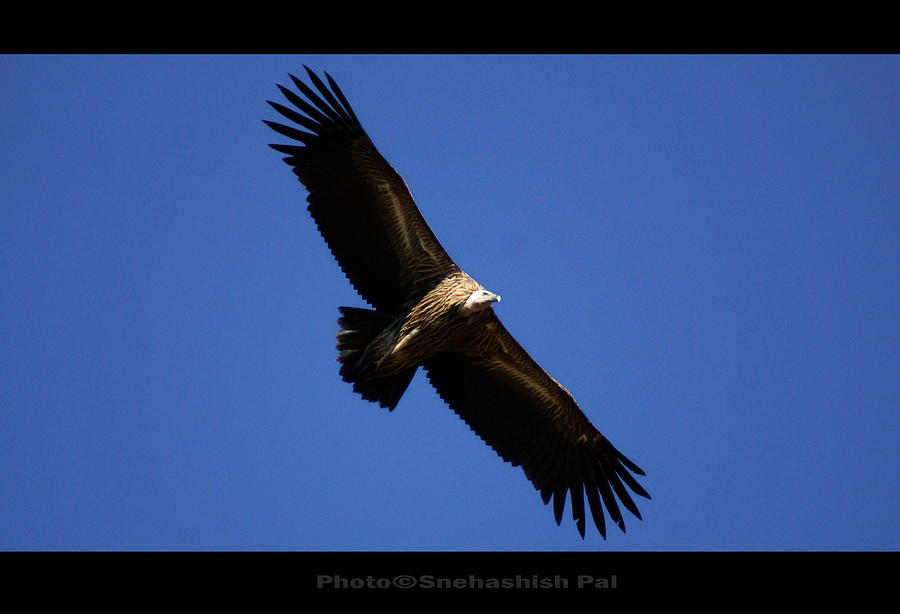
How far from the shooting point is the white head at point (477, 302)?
8953 millimetres

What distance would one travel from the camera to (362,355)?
9375mm

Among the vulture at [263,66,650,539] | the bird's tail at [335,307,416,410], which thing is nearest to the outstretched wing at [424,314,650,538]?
the vulture at [263,66,650,539]

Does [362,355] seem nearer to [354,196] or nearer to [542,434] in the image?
[354,196]

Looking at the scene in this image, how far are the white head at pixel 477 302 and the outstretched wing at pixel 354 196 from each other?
0.65 m

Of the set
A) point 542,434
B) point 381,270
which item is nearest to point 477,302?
point 381,270

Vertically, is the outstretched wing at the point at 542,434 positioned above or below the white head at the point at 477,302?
below

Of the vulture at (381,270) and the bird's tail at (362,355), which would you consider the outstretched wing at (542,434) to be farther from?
the bird's tail at (362,355)

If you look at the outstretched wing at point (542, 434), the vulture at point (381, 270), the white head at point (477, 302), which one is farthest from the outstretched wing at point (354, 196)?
the outstretched wing at point (542, 434)

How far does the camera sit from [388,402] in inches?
372

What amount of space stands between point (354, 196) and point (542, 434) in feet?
12.4

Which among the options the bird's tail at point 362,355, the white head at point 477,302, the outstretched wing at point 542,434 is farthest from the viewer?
the outstretched wing at point 542,434
